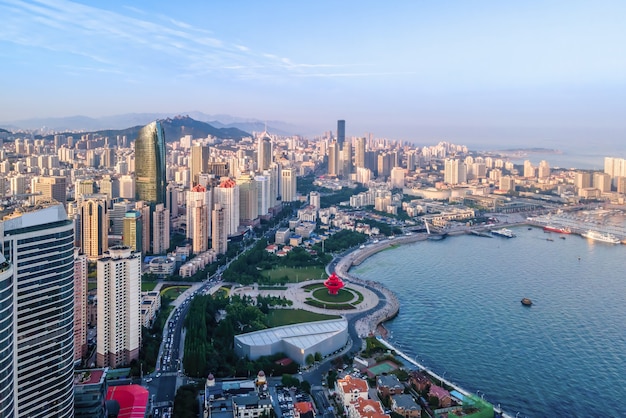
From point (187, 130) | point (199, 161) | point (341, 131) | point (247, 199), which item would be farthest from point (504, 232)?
point (187, 130)

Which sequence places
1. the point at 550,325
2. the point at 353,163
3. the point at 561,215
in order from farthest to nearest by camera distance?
the point at 353,163 < the point at 561,215 < the point at 550,325

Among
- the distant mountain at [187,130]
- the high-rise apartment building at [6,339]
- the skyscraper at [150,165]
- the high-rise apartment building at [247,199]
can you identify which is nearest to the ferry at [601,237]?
the high-rise apartment building at [247,199]

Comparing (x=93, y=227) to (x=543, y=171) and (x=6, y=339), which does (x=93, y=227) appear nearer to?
(x=6, y=339)

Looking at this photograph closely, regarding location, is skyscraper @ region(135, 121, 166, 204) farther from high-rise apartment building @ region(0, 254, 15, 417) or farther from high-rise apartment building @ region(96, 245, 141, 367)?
high-rise apartment building @ region(0, 254, 15, 417)

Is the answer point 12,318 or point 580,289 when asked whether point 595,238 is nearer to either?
point 580,289

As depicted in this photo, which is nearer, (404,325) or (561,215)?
(404,325)

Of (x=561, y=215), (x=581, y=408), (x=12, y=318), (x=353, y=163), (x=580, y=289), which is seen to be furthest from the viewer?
(x=353, y=163)

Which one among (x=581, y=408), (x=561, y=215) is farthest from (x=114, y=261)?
(x=561, y=215)

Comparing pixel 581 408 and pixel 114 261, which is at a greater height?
pixel 114 261
